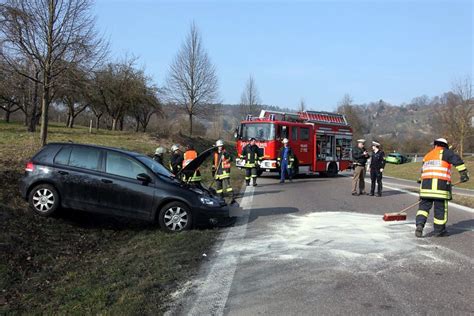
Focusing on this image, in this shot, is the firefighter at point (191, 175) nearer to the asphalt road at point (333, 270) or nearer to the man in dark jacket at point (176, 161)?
the man in dark jacket at point (176, 161)

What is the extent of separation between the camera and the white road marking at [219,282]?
458cm

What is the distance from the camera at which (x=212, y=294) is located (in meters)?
5.00

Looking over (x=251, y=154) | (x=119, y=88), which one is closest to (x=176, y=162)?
(x=251, y=154)

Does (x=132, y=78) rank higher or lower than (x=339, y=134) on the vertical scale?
higher

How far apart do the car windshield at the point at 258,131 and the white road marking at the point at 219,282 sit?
520 inches

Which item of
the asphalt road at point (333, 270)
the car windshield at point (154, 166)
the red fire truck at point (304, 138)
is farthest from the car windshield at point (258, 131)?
the car windshield at point (154, 166)

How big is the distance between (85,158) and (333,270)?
5183 millimetres

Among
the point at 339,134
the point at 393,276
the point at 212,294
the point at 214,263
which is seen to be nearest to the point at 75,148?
the point at 214,263

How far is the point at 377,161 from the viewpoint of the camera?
15062mm

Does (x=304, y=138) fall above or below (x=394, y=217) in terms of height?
above

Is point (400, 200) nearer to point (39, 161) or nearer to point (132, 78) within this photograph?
point (39, 161)

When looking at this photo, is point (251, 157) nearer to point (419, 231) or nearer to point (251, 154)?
point (251, 154)

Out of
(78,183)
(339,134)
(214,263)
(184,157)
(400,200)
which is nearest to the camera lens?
(214,263)

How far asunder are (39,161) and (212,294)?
17.4 ft
